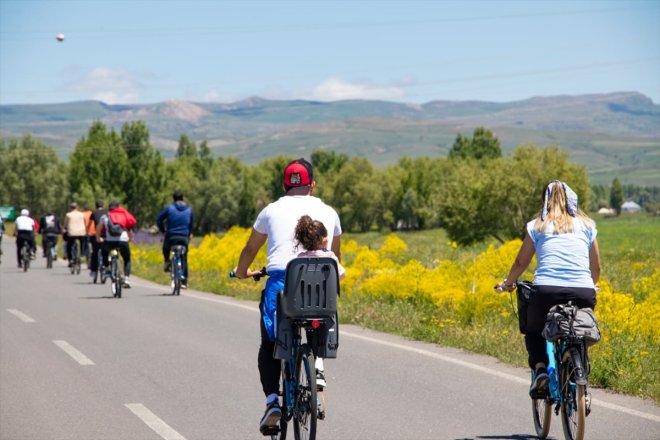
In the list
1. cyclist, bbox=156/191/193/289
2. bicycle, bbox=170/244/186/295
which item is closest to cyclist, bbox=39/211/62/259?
bicycle, bbox=170/244/186/295

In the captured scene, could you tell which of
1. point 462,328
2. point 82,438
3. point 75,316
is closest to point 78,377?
point 82,438

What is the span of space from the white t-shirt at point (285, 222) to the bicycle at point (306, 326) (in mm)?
334

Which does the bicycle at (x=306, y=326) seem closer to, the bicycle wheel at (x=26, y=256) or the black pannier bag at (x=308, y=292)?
the black pannier bag at (x=308, y=292)

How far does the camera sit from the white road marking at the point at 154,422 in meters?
7.20

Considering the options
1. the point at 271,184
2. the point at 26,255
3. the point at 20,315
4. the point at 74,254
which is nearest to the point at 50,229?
the point at 26,255

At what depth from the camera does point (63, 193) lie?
142 m

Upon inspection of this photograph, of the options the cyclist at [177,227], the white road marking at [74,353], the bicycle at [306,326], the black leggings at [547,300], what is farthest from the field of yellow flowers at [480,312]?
the white road marking at [74,353]

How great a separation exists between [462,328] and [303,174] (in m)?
6.63

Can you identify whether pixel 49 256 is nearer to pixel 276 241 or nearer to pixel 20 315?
pixel 20 315

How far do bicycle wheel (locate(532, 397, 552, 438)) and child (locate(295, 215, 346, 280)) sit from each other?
6.01 feet

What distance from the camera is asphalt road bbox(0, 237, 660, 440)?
7.34 metres

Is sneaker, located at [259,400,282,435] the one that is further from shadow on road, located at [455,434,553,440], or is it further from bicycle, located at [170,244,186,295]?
bicycle, located at [170,244,186,295]

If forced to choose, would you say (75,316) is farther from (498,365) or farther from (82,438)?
(82,438)

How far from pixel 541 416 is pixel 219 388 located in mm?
3267
